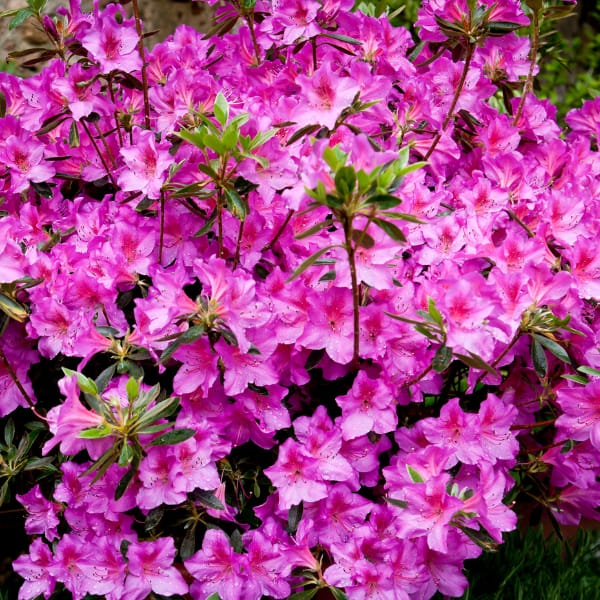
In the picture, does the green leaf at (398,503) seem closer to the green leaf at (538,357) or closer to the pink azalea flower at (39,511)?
the green leaf at (538,357)

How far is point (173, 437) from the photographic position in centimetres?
143

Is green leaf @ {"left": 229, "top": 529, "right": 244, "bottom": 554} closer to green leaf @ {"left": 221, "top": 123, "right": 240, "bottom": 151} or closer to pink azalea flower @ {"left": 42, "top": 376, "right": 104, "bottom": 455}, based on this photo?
pink azalea flower @ {"left": 42, "top": 376, "right": 104, "bottom": 455}

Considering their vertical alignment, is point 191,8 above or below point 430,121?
below

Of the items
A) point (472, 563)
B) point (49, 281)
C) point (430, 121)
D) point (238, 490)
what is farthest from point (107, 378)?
→ point (472, 563)

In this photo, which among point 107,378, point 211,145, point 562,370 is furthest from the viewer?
point 562,370

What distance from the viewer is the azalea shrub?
1.48 meters

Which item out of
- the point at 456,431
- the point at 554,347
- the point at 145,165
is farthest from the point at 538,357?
the point at 145,165

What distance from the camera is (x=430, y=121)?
6.22 ft

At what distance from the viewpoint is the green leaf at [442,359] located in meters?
1.42

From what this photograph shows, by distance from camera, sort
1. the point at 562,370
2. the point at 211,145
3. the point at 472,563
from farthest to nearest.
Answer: the point at 472,563
the point at 562,370
the point at 211,145

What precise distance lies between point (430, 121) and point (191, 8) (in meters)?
2.65

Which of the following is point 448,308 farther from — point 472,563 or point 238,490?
point 472,563

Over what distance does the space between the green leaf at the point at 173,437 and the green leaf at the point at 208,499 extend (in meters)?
Result: 0.16

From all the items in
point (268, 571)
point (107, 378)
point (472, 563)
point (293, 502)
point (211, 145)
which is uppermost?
point (211, 145)
